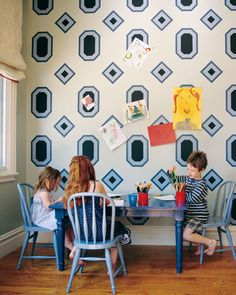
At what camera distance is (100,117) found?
3.79 meters

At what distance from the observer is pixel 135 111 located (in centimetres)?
374

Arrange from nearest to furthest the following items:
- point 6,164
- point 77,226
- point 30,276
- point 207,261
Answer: point 77,226 → point 30,276 → point 207,261 → point 6,164

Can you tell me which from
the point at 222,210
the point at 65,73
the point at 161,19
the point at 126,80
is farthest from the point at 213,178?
the point at 65,73

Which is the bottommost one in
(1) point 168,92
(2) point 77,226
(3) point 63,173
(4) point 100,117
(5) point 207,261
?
(5) point 207,261

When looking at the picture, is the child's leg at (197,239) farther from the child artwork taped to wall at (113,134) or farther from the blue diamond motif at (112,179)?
the child artwork taped to wall at (113,134)

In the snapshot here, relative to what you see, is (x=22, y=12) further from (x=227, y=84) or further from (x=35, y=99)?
(x=227, y=84)

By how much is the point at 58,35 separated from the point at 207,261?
2692 millimetres

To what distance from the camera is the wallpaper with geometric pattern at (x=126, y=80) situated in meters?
3.68

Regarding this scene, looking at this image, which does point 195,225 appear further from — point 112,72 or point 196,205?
point 112,72

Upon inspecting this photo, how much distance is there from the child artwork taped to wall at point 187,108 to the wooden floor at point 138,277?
1274 mm

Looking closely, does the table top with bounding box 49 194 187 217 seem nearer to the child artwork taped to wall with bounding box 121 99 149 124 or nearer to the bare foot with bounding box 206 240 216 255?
the bare foot with bounding box 206 240 216 255

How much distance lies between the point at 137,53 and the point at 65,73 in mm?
783

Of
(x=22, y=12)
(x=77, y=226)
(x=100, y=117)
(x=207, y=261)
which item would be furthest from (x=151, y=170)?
(x=22, y=12)

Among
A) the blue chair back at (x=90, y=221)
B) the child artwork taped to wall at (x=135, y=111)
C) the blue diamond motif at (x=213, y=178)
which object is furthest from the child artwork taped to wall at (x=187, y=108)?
the blue chair back at (x=90, y=221)
